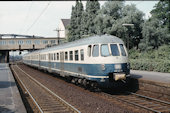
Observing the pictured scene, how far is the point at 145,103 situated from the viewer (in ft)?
33.0

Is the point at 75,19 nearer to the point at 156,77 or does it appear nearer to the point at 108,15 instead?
the point at 108,15

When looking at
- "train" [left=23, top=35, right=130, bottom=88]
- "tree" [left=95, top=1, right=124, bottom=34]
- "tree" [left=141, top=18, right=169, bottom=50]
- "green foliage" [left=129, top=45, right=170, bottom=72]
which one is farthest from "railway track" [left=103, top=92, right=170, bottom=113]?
"tree" [left=95, top=1, right=124, bottom=34]

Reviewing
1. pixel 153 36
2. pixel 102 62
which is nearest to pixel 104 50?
pixel 102 62

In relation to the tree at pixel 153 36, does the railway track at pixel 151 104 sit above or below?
below

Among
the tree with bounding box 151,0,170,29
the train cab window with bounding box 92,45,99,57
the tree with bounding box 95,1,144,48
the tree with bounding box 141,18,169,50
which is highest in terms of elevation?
the tree with bounding box 151,0,170,29

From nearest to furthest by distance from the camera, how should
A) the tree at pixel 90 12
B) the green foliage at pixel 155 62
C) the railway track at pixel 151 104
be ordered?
the railway track at pixel 151 104, the green foliage at pixel 155 62, the tree at pixel 90 12

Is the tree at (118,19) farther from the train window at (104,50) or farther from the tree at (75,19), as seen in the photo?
the train window at (104,50)

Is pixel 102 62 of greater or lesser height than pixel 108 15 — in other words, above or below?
below

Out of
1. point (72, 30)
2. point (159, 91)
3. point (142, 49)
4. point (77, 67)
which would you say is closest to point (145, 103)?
point (159, 91)

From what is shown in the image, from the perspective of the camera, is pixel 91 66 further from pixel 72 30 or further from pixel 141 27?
pixel 72 30

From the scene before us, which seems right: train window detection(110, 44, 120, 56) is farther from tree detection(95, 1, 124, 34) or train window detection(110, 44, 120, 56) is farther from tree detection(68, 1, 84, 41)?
tree detection(68, 1, 84, 41)

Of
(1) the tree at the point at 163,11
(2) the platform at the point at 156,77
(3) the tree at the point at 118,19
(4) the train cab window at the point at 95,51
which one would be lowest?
(2) the platform at the point at 156,77

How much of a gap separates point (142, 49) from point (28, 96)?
2271cm

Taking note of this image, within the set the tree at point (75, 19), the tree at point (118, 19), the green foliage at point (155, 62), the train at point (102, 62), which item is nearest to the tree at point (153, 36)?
the tree at point (118, 19)
